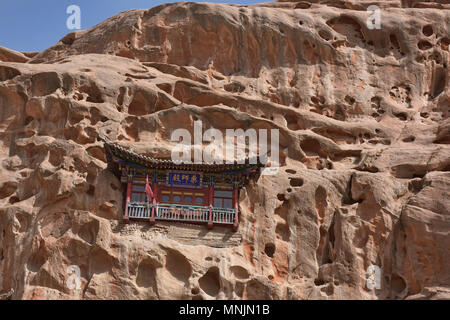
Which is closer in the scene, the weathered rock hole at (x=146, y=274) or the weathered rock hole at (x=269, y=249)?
the weathered rock hole at (x=146, y=274)

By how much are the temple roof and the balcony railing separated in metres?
1.30

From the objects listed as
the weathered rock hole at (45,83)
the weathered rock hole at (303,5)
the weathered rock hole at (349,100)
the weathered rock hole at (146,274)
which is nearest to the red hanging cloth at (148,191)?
the weathered rock hole at (146,274)

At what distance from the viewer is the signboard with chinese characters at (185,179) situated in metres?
23.9

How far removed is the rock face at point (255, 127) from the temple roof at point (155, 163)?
0.75 meters

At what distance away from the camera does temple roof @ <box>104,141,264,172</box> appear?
23125 mm

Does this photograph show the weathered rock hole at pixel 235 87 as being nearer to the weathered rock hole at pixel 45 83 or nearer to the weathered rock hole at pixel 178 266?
the weathered rock hole at pixel 45 83

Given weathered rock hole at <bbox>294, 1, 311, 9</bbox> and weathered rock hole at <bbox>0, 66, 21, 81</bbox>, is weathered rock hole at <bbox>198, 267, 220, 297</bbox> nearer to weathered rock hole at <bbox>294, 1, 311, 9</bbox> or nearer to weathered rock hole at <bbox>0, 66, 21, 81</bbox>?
weathered rock hole at <bbox>0, 66, 21, 81</bbox>

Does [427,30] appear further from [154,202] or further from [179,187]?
[154,202]

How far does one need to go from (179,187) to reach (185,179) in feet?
1.10

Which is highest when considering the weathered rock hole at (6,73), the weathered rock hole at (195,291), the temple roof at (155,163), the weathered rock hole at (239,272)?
the weathered rock hole at (6,73)

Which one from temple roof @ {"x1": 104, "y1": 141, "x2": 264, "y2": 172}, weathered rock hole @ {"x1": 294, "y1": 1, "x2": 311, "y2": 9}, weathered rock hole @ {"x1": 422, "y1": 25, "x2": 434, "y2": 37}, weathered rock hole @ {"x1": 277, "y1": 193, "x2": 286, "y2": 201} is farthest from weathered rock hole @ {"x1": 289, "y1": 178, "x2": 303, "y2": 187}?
weathered rock hole @ {"x1": 294, "y1": 1, "x2": 311, "y2": 9}

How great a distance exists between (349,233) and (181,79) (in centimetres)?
969

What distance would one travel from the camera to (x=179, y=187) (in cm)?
2392

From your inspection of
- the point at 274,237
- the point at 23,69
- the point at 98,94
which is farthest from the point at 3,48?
the point at 274,237
